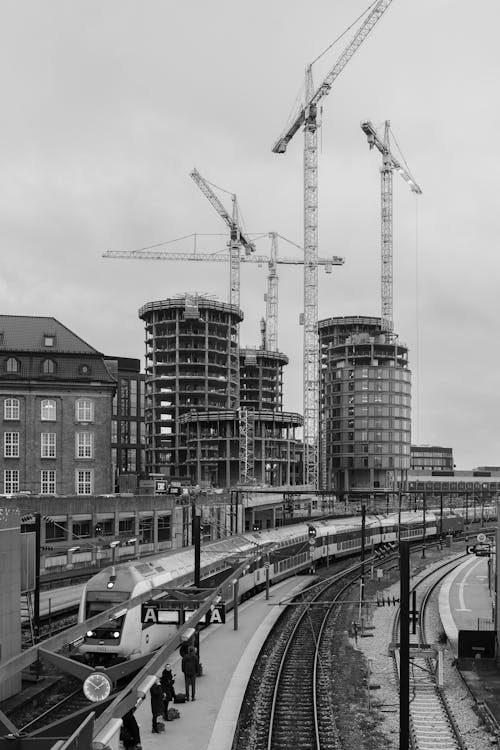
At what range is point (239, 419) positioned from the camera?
165m

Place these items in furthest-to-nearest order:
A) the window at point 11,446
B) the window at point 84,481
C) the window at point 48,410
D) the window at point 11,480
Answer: the window at point 84,481, the window at point 48,410, the window at point 11,446, the window at point 11,480

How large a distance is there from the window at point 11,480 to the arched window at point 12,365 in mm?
10179

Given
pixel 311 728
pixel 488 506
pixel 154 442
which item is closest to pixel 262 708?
pixel 311 728

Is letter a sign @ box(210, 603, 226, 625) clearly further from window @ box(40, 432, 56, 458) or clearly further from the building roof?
the building roof

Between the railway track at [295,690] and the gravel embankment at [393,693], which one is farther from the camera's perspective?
the gravel embankment at [393,693]

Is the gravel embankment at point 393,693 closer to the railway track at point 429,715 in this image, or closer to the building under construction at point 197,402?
the railway track at point 429,715

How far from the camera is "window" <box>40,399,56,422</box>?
82088 millimetres

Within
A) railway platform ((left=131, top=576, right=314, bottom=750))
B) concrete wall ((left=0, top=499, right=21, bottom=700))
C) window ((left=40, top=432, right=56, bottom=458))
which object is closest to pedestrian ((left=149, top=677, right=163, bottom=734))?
railway platform ((left=131, top=576, right=314, bottom=750))

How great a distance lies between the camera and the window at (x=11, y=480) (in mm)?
80938

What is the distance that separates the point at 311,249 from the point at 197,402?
146 feet

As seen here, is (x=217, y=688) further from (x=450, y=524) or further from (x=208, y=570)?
(x=450, y=524)

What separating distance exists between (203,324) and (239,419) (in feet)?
107

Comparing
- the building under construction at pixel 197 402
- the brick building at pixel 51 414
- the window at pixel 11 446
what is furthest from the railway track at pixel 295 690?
the building under construction at pixel 197 402

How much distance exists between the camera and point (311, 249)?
174 metres
